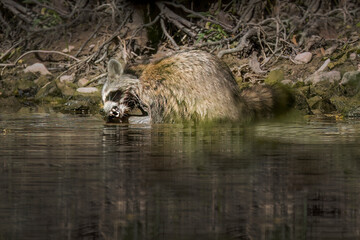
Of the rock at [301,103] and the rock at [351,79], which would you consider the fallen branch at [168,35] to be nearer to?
the rock at [351,79]

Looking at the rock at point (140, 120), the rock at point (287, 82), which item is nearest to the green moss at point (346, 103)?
the rock at point (287, 82)

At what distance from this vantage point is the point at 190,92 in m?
8.81

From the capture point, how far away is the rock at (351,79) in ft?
38.3

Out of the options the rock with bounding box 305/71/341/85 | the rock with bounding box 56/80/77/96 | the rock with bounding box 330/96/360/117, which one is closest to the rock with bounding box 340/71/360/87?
the rock with bounding box 305/71/341/85

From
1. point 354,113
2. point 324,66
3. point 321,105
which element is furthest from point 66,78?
point 354,113

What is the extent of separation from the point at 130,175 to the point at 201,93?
3.79 meters

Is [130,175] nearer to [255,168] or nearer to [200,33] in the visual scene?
[255,168]

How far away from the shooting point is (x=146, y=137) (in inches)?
294

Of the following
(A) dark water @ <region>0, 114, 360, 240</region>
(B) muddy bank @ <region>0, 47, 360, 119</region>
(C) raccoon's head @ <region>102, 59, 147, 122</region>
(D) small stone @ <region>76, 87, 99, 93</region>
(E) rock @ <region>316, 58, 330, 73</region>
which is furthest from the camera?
(D) small stone @ <region>76, 87, 99, 93</region>

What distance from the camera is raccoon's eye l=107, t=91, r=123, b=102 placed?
9.17m

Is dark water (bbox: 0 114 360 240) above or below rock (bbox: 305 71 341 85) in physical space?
below

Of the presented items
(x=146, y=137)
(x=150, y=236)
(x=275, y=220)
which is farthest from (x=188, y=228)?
(x=146, y=137)

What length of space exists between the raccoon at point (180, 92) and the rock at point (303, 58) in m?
4.52

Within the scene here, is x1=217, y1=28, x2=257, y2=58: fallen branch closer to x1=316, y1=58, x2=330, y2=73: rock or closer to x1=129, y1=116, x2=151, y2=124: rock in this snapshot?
x1=316, y1=58, x2=330, y2=73: rock
